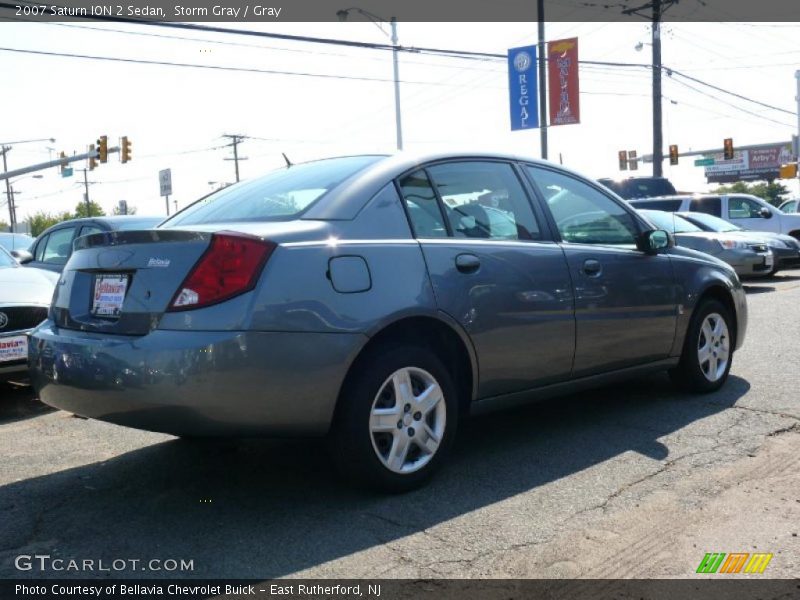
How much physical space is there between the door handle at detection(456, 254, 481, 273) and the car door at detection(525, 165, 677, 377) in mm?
757

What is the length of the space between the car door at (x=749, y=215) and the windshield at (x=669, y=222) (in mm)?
4416

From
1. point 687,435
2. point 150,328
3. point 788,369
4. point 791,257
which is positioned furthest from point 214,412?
point 791,257

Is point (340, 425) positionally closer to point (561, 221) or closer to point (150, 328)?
point (150, 328)

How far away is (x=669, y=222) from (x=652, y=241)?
855 centimetres

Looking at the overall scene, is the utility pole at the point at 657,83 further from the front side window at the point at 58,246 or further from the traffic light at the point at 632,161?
the front side window at the point at 58,246

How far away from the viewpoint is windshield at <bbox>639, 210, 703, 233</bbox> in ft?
42.2

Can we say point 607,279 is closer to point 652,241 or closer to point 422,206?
point 652,241

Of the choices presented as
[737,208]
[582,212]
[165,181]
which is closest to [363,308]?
[582,212]

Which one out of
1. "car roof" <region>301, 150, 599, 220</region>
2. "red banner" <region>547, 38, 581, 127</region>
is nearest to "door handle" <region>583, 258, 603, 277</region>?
"car roof" <region>301, 150, 599, 220</region>

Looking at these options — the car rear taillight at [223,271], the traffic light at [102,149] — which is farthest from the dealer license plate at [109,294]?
the traffic light at [102,149]

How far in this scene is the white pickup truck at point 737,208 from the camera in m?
16.9

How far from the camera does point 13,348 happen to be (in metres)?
5.75

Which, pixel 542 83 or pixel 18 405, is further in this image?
pixel 542 83

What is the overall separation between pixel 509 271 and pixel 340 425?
1.25m
